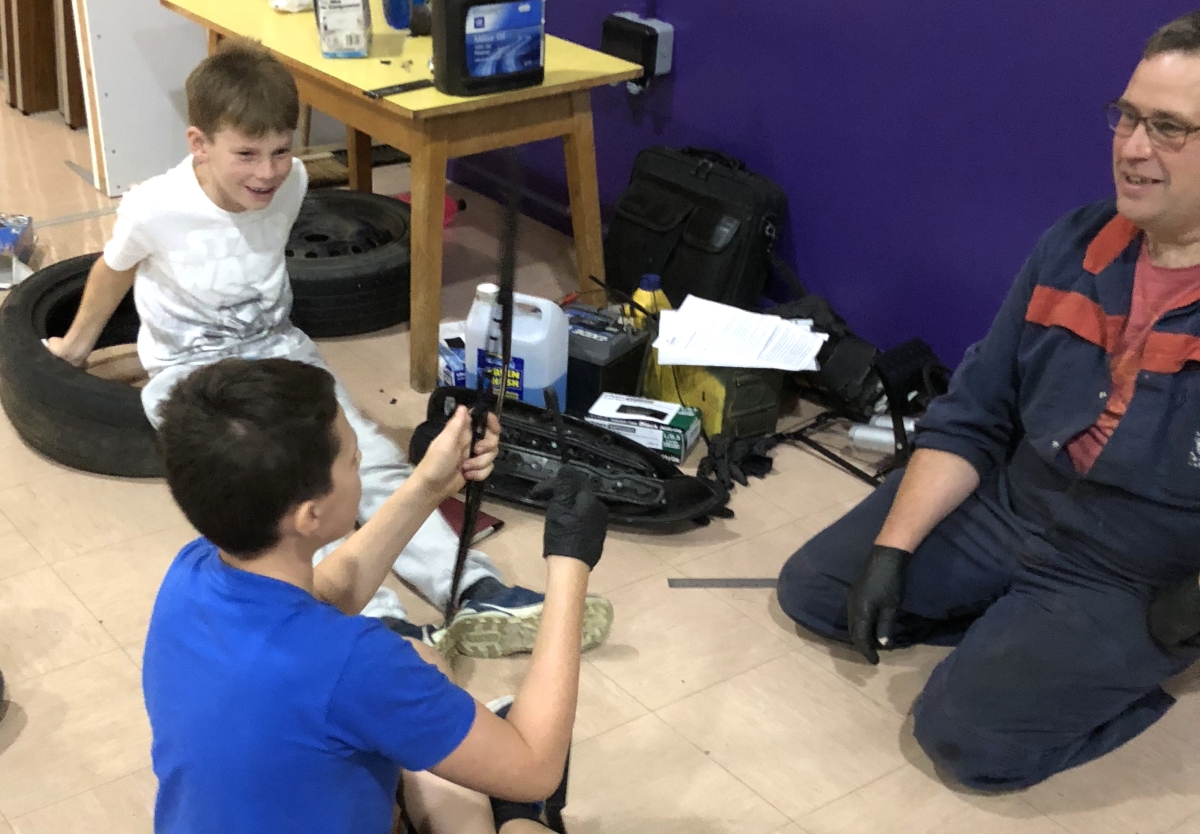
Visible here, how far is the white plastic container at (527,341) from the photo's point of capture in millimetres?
2385

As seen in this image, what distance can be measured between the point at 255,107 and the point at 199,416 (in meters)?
1.06

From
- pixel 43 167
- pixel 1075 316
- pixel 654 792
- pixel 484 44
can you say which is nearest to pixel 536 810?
pixel 654 792

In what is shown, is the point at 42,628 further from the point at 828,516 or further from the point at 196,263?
the point at 828,516

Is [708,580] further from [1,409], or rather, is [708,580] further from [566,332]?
[1,409]

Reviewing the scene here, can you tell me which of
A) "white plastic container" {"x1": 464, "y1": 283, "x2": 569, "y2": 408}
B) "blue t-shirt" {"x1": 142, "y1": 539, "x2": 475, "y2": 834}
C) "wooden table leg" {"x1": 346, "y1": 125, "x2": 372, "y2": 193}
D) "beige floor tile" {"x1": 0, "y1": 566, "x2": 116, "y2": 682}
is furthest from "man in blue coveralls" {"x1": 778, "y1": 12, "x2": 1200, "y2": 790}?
"wooden table leg" {"x1": 346, "y1": 125, "x2": 372, "y2": 193}

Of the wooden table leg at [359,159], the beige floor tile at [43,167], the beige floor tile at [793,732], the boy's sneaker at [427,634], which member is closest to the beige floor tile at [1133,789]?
the beige floor tile at [793,732]

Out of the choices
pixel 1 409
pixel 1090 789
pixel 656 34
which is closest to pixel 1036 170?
pixel 656 34

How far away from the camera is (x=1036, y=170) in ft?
7.93

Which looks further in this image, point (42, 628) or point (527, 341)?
point (527, 341)

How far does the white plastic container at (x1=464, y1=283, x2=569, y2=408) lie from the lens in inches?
93.9

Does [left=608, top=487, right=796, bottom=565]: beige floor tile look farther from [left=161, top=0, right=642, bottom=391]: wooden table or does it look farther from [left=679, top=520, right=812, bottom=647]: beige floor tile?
[left=161, top=0, right=642, bottom=391]: wooden table

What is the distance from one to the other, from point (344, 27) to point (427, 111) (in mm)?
391

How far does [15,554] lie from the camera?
2045mm

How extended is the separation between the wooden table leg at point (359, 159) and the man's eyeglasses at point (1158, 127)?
2.26 m
